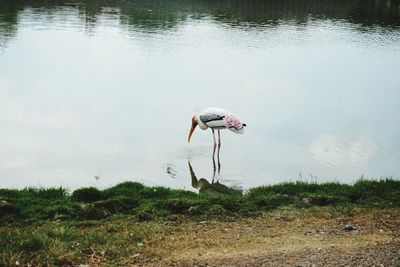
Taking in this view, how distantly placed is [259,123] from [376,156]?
173 inches

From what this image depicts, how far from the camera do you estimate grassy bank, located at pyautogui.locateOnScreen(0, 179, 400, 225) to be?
12055mm

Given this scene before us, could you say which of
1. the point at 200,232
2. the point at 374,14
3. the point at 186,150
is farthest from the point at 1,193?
the point at 374,14

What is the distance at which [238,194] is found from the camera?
47.8ft

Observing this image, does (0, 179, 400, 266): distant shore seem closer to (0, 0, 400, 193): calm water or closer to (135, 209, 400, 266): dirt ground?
(135, 209, 400, 266): dirt ground

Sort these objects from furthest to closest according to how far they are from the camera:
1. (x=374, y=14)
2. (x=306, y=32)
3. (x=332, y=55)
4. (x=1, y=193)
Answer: (x=374, y=14), (x=306, y=32), (x=332, y=55), (x=1, y=193)

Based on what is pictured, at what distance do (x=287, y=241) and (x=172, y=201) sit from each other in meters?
3.03

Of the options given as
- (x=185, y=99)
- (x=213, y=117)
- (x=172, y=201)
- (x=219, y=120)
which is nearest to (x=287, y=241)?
(x=172, y=201)

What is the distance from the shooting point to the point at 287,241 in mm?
10508

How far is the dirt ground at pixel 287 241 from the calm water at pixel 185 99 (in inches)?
142

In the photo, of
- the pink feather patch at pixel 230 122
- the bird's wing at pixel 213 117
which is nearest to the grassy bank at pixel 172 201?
the pink feather patch at pixel 230 122

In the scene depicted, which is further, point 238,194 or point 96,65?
point 96,65

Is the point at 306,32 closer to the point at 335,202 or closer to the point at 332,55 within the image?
the point at 332,55

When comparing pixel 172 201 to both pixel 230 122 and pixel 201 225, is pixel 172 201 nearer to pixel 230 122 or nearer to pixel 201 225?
pixel 201 225

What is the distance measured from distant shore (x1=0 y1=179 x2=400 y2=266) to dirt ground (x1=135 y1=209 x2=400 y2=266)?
0.06ft
